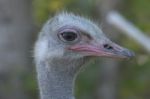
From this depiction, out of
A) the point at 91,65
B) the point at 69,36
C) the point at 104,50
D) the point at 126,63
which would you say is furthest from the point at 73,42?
the point at 126,63

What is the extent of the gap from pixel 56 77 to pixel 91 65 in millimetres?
3615

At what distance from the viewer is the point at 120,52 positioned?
4.63 meters

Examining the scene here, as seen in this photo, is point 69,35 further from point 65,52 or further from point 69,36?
point 65,52

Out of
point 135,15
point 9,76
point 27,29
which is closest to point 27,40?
point 27,29

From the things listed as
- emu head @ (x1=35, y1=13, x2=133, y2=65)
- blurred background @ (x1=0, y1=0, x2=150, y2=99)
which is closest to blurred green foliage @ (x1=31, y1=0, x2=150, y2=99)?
blurred background @ (x1=0, y1=0, x2=150, y2=99)

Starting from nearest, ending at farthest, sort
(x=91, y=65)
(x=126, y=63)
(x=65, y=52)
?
(x=65, y=52) → (x=91, y=65) → (x=126, y=63)

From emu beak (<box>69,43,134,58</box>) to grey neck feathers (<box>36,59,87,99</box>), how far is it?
8 cm

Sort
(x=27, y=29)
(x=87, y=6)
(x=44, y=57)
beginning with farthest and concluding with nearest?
(x=27, y=29), (x=87, y=6), (x=44, y=57)

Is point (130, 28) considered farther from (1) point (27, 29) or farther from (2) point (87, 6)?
(1) point (27, 29)

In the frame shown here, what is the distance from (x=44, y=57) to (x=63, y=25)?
0.24 metres

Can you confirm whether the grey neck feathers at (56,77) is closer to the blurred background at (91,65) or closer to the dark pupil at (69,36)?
the dark pupil at (69,36)

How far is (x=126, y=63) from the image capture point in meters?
8.74

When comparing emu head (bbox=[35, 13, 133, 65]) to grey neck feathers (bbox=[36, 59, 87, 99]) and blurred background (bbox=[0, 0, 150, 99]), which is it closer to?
grey neck feathers (bbox=[36, 59, 87, 99])

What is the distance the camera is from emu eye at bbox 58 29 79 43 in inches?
183
